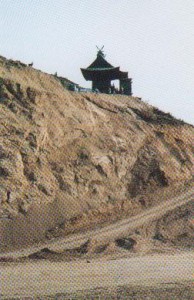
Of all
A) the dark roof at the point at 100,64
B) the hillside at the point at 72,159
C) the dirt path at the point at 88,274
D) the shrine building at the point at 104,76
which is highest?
the dark roof at the point at 100,64

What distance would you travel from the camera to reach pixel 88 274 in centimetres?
1780

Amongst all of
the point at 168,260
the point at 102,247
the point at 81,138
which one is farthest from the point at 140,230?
the point at 81,138

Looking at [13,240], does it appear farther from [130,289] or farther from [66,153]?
[130,289]

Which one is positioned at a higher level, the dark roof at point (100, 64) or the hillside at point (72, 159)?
the dark roof at point (100, 64)

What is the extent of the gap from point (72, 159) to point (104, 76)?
49.0 feet

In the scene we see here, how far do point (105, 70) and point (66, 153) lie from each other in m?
14.8

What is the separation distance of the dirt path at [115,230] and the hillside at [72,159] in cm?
60

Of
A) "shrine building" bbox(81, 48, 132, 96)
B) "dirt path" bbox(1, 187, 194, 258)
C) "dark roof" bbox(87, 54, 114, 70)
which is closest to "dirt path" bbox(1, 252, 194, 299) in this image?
"dirt path" bbox(1, 187, 194, 258)

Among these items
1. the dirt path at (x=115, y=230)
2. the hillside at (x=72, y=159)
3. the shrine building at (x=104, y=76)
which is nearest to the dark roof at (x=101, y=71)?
the shrine building at (x=104, y=76)

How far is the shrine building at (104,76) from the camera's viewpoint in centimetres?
4388

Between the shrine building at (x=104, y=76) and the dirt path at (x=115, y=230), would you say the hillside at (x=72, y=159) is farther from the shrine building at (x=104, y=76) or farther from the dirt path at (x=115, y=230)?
the shrine building at (x=104, y=76)

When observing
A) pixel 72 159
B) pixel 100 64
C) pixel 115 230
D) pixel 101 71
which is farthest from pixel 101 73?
pixel 115 230

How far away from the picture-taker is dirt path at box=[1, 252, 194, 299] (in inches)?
587

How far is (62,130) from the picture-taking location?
3212 cm
